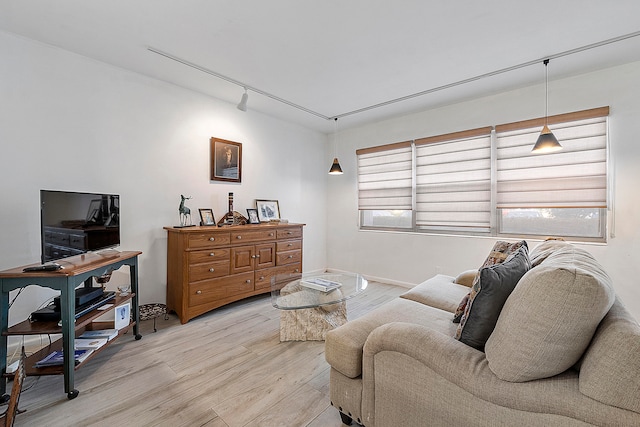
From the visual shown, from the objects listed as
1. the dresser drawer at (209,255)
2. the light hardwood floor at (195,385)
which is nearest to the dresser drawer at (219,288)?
the dresser drawer at (209,255)

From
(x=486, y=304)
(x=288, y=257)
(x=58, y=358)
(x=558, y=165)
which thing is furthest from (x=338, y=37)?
(x=58, y=358)

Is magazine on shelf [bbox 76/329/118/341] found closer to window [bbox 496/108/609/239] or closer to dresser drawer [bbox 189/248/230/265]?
dresser drawer [bbox 189/248/230/265]

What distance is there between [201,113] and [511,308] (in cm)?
369

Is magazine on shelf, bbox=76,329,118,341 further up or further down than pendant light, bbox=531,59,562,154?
further down

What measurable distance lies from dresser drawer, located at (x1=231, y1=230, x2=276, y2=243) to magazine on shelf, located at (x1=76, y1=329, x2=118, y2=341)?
1365 mm

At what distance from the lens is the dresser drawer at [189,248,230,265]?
9.56 feet

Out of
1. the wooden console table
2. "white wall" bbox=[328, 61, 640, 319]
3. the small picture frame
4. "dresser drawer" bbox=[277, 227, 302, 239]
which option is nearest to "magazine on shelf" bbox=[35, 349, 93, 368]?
the wooden console table

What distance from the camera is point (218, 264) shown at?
3.12 meters

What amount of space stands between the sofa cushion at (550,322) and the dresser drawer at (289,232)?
9.95 ft

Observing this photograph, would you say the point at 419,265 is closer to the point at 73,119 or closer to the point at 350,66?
the point at 350,66

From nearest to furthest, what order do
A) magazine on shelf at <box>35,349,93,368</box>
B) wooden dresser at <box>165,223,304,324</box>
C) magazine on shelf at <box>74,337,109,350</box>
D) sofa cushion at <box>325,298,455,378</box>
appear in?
1. sofa cushion at <box>325,298,455,378</box>
2. magazine on shelf at <box>35,349,93,368</box>
3. magazine on shelf at <box>74,337,109,350</box>
4. wooden dresser at <box>165,223,304,324</box>

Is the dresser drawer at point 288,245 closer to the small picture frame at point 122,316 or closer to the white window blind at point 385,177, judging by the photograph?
the white window blind at point 385,177

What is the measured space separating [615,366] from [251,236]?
124 inches

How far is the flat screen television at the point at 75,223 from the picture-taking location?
1.90 m
